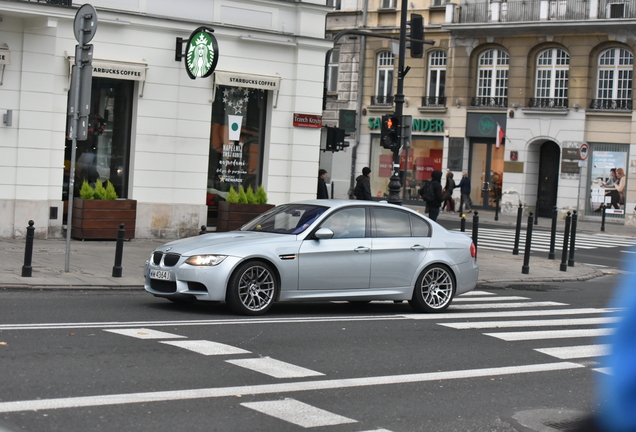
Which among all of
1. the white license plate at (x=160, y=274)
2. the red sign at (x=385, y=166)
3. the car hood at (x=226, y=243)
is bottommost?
the white license plate at (x=160, y=274)

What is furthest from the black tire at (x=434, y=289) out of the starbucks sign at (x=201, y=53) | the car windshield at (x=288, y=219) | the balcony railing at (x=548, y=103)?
the balcony railing at (x=548, y=103)

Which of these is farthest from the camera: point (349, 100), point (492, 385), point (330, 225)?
point (349, 100)

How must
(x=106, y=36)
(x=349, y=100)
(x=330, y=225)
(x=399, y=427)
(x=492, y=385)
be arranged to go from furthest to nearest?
(x=349, y=100) → (x=106, y=36) → (x=330, y=225) → (x=492, y=385) → (x=399, y=427)

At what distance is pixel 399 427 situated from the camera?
6.18 meters

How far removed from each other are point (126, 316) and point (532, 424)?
17.4 feet

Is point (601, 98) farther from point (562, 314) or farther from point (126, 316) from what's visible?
point (126, 316)

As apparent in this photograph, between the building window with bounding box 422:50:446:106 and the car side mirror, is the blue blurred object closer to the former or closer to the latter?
the car side mirror

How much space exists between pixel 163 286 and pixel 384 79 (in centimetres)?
3551

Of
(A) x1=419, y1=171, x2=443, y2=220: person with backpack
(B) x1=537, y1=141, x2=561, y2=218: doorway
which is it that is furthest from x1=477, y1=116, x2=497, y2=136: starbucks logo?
(A) x1=419, y1=171, x2=443, y2=220: person with backpack

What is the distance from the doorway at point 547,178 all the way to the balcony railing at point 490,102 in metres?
2.55

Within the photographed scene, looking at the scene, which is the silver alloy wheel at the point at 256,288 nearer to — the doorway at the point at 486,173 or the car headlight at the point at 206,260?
the car headlight at the point at 206,260

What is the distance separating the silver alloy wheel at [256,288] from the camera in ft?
35.9

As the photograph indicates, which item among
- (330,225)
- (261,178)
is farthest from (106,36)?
(330,225)

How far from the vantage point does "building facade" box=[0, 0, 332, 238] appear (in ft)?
60.3
